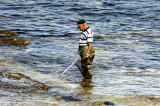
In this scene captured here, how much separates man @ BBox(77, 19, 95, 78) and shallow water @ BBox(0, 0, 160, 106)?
0.67 meters

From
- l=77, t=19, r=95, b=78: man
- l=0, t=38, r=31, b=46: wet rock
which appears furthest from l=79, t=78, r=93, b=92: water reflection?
l=0, t=38, r=31, b=46: wet rock

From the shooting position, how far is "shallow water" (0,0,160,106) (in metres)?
10.6

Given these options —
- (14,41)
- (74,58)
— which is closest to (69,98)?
(74,58)

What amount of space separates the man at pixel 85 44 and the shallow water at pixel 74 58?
2.21ft

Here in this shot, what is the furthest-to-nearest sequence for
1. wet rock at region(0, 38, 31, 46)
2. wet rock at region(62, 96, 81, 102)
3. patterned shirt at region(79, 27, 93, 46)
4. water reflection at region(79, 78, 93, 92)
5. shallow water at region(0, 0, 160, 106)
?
wet rock at region(0, 38, 31, 46) → patterned shirt at region(79, 27, 93, 46) → water reflection at region(79, 78, 93, 92) → shallow water at region(0, 0, 160, 106) → wet rock at region(62, 96, 81, 102)

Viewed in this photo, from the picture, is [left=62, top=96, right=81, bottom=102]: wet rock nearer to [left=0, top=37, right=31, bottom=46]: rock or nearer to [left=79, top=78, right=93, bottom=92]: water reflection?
[left=79, top=78, right=93, bottom=92]: water reflection

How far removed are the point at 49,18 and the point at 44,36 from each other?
953 cm

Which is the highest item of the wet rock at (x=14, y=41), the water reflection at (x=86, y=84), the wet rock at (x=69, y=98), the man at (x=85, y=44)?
the man at (x=85, y=44)

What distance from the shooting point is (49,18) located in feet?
106

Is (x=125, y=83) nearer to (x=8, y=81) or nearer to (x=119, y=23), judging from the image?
(x=8, y=81)

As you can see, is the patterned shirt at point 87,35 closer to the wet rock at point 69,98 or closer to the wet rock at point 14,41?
the wet rock at point 69,98

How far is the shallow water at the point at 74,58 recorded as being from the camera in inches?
418

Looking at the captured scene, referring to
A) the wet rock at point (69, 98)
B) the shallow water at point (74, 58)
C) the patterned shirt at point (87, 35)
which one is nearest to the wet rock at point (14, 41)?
the shallow water at point (74, 58)

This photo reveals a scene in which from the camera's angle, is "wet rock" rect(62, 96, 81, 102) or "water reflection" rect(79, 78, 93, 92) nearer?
"wet rock" rect(62, 96, 81, 102)
